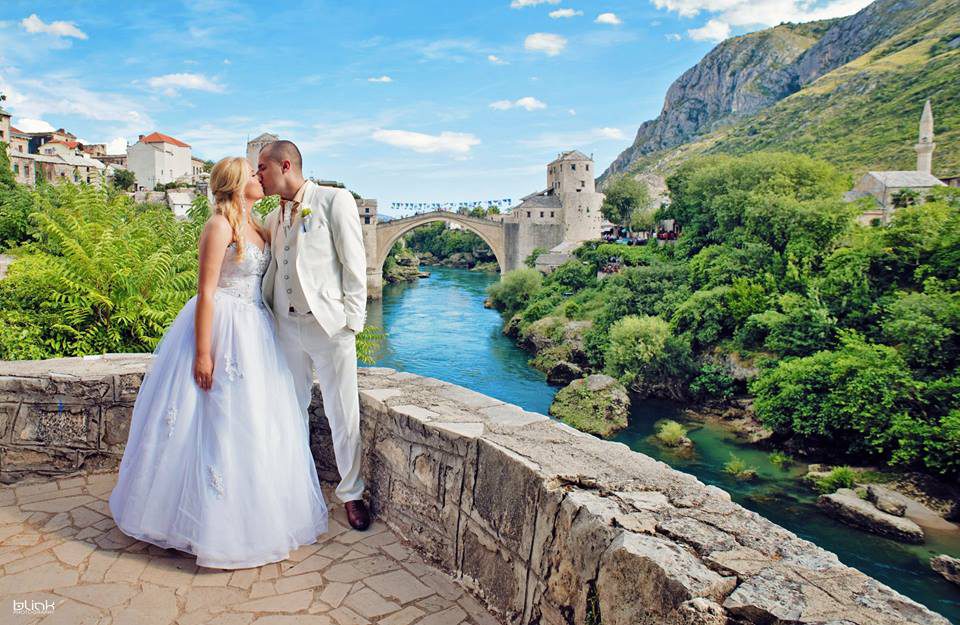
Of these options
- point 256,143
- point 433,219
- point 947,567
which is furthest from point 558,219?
point 947,567

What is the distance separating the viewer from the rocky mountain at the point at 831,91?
154ft

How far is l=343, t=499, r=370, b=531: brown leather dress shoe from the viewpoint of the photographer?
2.99 meters

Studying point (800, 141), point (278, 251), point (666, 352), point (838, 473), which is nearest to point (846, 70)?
point (800, 141)

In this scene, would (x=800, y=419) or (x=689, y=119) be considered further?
(x=689, y=119)

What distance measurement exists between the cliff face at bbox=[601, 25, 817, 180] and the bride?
115m

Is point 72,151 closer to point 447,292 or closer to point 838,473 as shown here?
point 447,292

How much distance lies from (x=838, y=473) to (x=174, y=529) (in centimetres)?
1478

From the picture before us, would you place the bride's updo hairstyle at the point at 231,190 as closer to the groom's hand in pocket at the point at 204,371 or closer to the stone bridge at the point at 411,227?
the groom's hand in pocket at the point at 204,371

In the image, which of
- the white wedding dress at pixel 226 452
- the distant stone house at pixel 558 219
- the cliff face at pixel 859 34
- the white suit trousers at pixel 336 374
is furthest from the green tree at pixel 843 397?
the cliff face at pixel 859 34

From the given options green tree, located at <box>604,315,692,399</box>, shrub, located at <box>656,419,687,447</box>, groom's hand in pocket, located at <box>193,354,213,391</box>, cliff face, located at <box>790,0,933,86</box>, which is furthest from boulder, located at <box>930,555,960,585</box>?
cliff face, located at <box>790,0,933,86</box>

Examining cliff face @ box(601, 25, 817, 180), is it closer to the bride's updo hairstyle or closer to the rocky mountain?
the rocky mountain

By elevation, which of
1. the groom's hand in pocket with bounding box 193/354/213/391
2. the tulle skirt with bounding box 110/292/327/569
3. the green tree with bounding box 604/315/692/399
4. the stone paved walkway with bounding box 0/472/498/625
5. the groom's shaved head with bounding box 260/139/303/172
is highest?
the groom's shaved head with bounding box 260/139/303/172

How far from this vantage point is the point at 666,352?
70.2 ft

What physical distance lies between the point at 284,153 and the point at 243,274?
0.58 m
